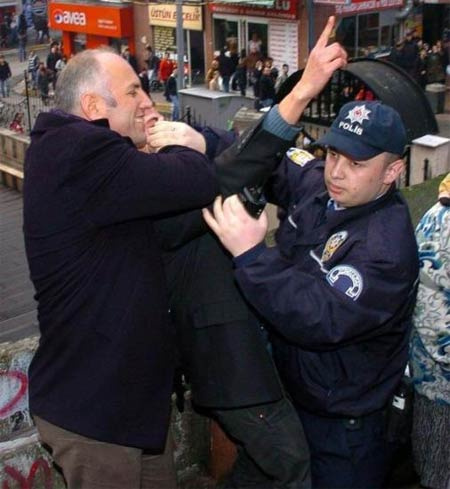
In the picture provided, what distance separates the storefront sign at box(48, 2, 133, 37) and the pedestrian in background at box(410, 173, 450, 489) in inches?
1072

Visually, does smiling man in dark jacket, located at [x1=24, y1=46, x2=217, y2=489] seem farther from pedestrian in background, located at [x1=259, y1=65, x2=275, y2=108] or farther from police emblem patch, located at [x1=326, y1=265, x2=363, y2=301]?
pedestrian in background, located at [x1=259, y1=65, x2=275, y2=108]

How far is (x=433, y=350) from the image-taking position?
2826 millimetres

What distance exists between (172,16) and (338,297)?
2577cm

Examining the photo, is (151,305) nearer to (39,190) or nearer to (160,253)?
(160,253)

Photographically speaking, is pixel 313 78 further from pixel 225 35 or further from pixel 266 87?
pixel 225 35

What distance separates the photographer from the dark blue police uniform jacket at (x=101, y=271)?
7.47ft

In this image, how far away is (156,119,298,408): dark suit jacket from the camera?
255 cm

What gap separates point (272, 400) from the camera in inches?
103

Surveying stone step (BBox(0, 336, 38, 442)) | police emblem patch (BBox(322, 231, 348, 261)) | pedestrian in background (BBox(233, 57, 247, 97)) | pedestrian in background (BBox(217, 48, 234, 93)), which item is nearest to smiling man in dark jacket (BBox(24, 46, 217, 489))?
police emblem patch (BBox(322, 231, 348, 261))

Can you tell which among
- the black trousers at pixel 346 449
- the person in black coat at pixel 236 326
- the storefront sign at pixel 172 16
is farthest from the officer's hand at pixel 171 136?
the storefront sign at pixel 172 16

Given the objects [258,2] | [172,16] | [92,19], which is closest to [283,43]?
[258,2]

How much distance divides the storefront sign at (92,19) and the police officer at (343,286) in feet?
89.1

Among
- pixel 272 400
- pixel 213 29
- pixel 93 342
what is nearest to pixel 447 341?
pixel 272 400

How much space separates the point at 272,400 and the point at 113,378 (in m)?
0.53
